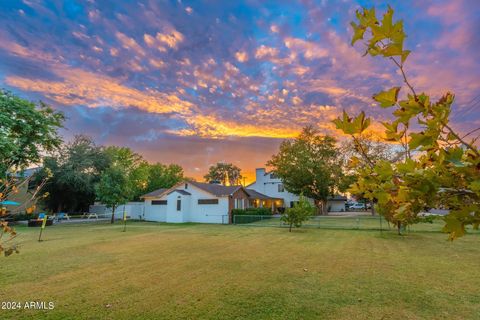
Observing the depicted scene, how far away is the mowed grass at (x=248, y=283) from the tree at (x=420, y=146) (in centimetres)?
459

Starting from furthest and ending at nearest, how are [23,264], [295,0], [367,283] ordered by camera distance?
[23,264], [295,0], [367,283]

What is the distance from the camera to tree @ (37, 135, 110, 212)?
31.3m

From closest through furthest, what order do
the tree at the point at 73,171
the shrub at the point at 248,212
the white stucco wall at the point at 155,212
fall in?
the shrub at the point at 248,212 < the white stucco wall at the point at 155,212 < the tree at the point at 73,171

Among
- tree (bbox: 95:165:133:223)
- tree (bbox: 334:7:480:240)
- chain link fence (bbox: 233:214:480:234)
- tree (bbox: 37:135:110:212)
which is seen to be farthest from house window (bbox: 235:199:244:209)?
tree (bbox: 334:7:480:240)

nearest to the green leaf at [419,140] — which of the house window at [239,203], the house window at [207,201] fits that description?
the house window at [207,201]

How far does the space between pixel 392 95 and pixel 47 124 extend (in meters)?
20.6

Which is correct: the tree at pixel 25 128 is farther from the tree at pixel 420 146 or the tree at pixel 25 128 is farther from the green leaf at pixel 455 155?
the green leaf at pixel 455 155

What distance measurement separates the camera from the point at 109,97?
51.5 feet

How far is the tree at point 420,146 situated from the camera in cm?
101

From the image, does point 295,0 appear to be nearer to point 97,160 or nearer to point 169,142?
point 169,142

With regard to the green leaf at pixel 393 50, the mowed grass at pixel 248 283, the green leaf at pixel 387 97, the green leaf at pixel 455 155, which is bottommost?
the mowed grass at pixel 248 283

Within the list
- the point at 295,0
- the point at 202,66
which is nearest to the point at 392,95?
the point at 295,0

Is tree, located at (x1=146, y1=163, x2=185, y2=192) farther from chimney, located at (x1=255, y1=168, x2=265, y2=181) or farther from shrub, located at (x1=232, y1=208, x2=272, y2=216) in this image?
shrub, located at (x1=232, y1=208, x2=272, y2=216)

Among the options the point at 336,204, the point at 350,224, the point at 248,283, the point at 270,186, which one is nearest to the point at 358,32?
the point at 248,283
